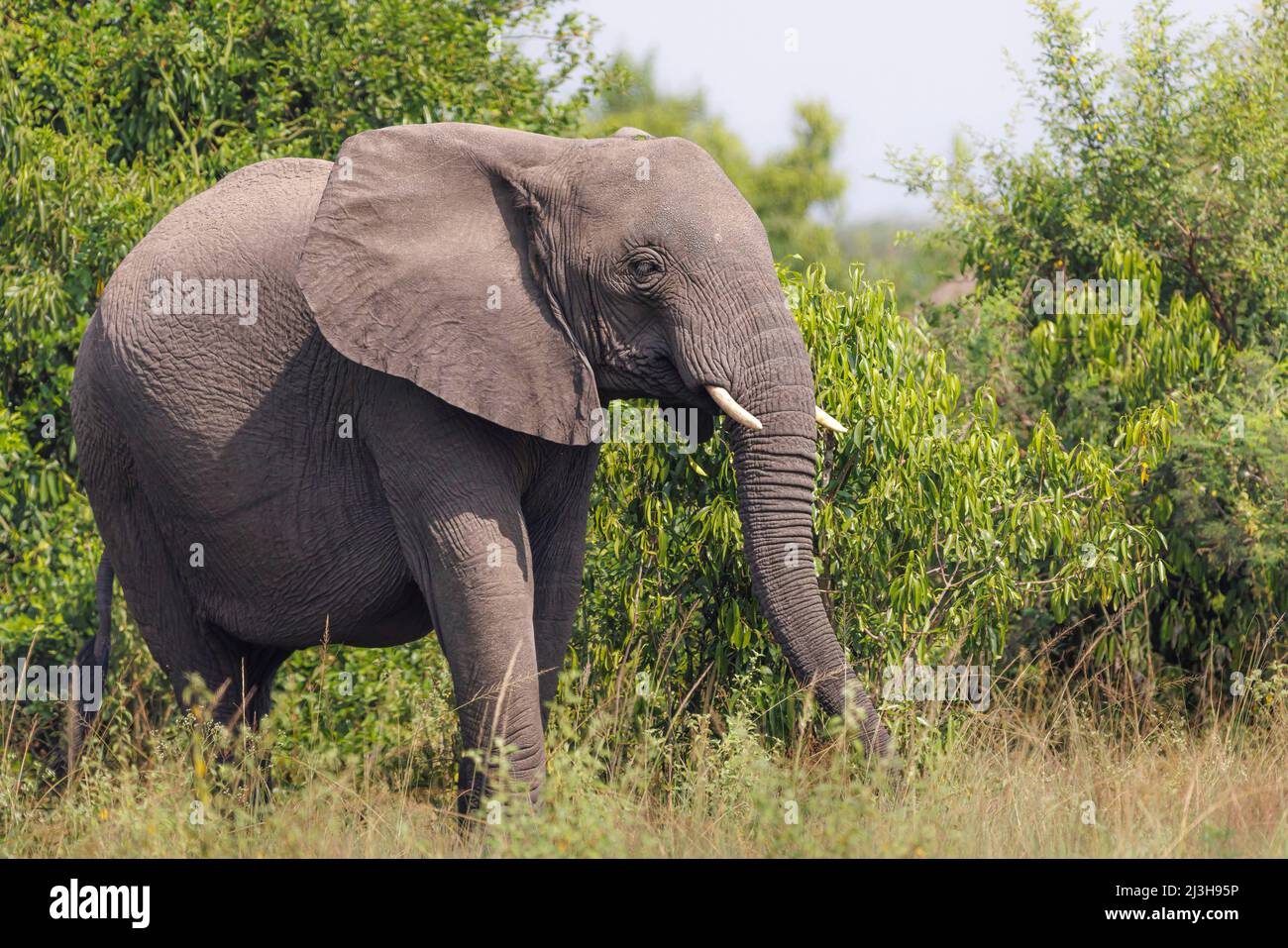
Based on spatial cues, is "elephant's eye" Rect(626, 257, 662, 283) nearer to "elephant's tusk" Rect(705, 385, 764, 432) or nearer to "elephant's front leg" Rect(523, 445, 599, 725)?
"elephant's tusk" Rect(705, 385, 764, 432)

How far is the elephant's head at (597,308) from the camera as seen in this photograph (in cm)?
557

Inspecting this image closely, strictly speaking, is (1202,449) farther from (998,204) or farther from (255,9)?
(255,9)

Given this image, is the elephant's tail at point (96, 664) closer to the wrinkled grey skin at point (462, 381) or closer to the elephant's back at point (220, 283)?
the wrinkled grey skin at point (462, 381)

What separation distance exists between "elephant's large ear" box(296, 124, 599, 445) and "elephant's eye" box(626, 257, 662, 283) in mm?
302

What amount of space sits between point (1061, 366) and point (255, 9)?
471 centimetres

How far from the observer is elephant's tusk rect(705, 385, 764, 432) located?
18.0 ft

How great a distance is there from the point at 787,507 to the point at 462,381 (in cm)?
115

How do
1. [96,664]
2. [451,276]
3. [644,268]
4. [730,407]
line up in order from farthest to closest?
[96,664]
[451,276]
[644,268]
[730,407]

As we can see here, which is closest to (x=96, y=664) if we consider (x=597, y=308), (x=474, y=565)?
(x=474, y=565)

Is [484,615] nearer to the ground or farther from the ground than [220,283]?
nearer to the ground

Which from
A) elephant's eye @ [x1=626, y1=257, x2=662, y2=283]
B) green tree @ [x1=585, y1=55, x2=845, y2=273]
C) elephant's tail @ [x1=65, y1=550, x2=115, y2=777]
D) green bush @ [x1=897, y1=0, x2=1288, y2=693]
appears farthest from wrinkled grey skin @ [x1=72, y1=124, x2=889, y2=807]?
green tree @ [x1=585, y1=55, x2=845, y2=273]

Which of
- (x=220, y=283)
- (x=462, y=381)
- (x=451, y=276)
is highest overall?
(x=220, y=283)

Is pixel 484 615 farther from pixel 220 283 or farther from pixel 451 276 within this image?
pixel 220 283

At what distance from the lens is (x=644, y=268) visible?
5.61 meters
